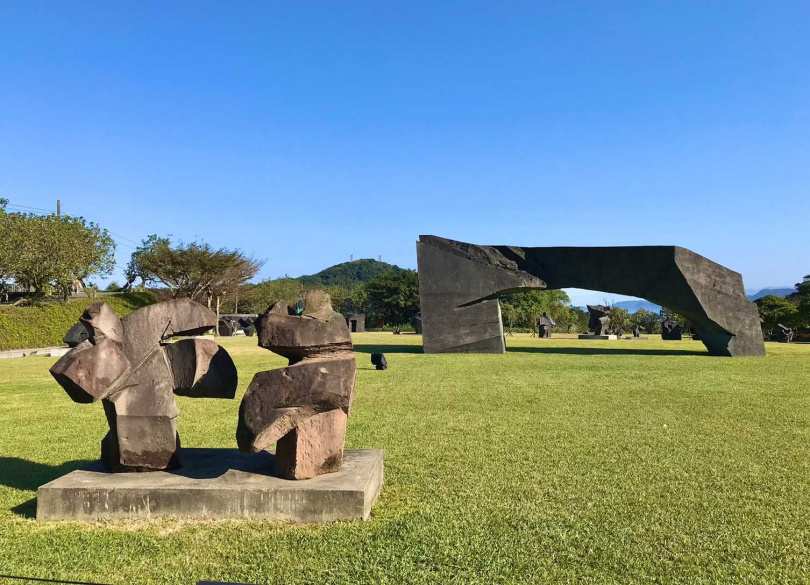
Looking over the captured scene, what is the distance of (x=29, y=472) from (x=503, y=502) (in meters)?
4.14

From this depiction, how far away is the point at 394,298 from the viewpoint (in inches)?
1934

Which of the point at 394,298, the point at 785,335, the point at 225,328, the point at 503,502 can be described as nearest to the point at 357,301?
the point at 394,298

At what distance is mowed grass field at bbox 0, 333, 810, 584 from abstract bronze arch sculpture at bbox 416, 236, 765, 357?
8127mm

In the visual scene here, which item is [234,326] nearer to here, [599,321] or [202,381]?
[599,321]

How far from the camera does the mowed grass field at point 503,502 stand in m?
3.12

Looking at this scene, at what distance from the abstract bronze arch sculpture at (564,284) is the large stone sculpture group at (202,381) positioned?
13013 mm

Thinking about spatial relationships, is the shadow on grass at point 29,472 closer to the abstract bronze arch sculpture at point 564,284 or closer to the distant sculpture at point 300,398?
the distant sculpture at point 300,398

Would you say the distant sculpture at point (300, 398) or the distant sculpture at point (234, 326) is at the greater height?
the distant sculpture at point (234, 326)

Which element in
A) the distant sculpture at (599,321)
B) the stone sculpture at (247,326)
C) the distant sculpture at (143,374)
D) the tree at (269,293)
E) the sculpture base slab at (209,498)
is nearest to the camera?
the sculpture base slab at (209,498)

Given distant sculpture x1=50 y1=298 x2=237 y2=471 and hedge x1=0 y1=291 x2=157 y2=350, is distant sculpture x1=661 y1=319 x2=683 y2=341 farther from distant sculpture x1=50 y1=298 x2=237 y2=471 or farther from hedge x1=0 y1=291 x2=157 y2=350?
distant sculpture x1=50 y1=298 x2=237 y2=471

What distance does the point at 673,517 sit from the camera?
12.8 feet

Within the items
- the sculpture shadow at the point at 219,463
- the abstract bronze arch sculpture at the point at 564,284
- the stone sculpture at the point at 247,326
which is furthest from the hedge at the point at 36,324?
the sculpture shadow at the point at 219,463

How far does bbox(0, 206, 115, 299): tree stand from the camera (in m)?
23.6

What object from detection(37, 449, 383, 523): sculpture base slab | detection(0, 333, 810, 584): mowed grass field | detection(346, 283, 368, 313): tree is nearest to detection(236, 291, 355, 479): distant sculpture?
detection(37, 449, 383, 523): sculpture base slab
